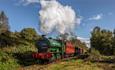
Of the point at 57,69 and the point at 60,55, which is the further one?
the point at 60,55

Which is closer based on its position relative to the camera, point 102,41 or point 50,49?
point 50,49

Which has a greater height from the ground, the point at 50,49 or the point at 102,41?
the point at 102,41

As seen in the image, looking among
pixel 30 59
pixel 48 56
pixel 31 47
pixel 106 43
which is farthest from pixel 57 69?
pixel 106 43

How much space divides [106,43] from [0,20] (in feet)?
180

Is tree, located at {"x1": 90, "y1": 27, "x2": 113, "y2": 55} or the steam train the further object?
tree, located at {"x1": 90, "y1": 27, "x2": 113, "y2": 55}

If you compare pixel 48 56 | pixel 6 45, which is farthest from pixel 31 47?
pixel 48 56

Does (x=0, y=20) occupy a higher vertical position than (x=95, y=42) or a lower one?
higher

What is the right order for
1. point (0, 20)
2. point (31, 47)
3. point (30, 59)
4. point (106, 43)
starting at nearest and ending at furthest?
1. point (30, 59)
2. point (31, 47)
3. point (106, 43)
4. point (0, 20)

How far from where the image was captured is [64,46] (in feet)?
130

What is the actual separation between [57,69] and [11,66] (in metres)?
4.71

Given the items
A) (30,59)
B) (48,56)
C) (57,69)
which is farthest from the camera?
(30,59)

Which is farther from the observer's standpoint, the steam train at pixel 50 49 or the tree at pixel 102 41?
the tree at pixel 102 41

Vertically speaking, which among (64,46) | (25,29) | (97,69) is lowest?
(97,69)

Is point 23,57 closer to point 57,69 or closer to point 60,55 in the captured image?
point 60,55
